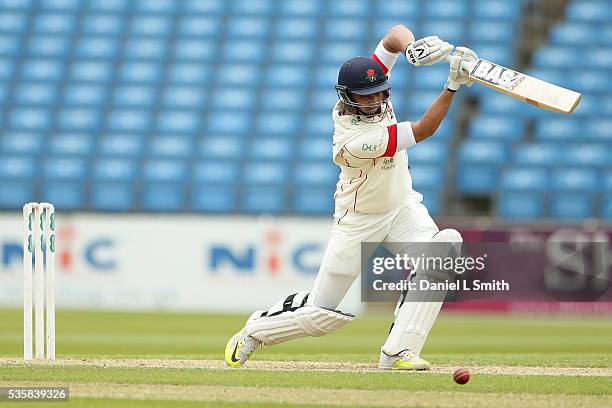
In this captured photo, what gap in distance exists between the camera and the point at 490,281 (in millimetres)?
12688

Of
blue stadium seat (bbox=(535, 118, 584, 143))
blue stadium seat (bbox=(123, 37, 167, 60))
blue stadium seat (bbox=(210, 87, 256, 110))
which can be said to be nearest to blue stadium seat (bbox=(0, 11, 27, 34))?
blue stadium seat (bbox=(123, 37, 167, 60))

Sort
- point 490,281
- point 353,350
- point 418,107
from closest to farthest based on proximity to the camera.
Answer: point 353,350
point 490,281
point 418,107

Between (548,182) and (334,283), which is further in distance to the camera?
(548,182)

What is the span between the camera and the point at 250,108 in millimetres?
15992

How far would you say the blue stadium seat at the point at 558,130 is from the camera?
15238 millimetres

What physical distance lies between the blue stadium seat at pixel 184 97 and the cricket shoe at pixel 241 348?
9949 millimetres

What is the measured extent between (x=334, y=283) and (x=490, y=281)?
6.79m

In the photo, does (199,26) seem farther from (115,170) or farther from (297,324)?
(297,324)

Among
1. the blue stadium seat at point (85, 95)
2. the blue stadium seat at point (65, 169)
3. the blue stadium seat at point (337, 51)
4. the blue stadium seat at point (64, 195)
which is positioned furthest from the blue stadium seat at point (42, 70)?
the blue stadium seat at point (337, 51)

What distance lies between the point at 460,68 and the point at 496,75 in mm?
234

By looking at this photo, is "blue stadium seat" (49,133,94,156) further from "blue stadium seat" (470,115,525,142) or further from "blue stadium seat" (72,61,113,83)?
"blue stadium seat" (470,115,525,142)

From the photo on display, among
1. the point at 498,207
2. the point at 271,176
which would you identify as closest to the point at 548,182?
the point at 498,207

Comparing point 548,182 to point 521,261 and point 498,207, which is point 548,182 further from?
point 521,261

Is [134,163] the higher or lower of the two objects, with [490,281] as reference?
higher
